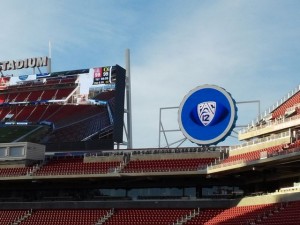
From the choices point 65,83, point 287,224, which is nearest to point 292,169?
point 287,224

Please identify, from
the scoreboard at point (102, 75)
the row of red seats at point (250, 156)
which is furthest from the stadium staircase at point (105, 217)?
the scoreboard at point (102, 75)

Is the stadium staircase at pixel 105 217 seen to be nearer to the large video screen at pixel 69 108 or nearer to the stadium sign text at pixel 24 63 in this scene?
the large video screen at pixel 69 108

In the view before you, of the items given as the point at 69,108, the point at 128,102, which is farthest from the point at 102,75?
the point at 69,108

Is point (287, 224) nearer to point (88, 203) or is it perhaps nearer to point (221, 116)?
point (221, 116)

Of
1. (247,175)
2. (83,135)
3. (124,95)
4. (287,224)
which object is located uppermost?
(124,95)

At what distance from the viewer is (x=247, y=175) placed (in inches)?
1670

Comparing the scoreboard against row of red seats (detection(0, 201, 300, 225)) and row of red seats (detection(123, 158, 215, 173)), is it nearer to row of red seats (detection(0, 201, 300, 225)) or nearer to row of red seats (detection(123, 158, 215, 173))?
row of red seats (detection(123, 158, 215, 173))

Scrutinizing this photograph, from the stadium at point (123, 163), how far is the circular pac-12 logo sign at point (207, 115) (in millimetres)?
79

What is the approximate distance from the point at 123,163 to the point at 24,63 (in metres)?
19.6

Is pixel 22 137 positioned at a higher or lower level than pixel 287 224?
higher

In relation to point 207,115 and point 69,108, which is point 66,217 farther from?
point 207,115

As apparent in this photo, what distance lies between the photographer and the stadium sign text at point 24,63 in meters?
57.8

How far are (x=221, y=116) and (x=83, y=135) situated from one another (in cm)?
1265

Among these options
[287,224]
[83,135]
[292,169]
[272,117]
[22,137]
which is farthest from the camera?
[22,137]
